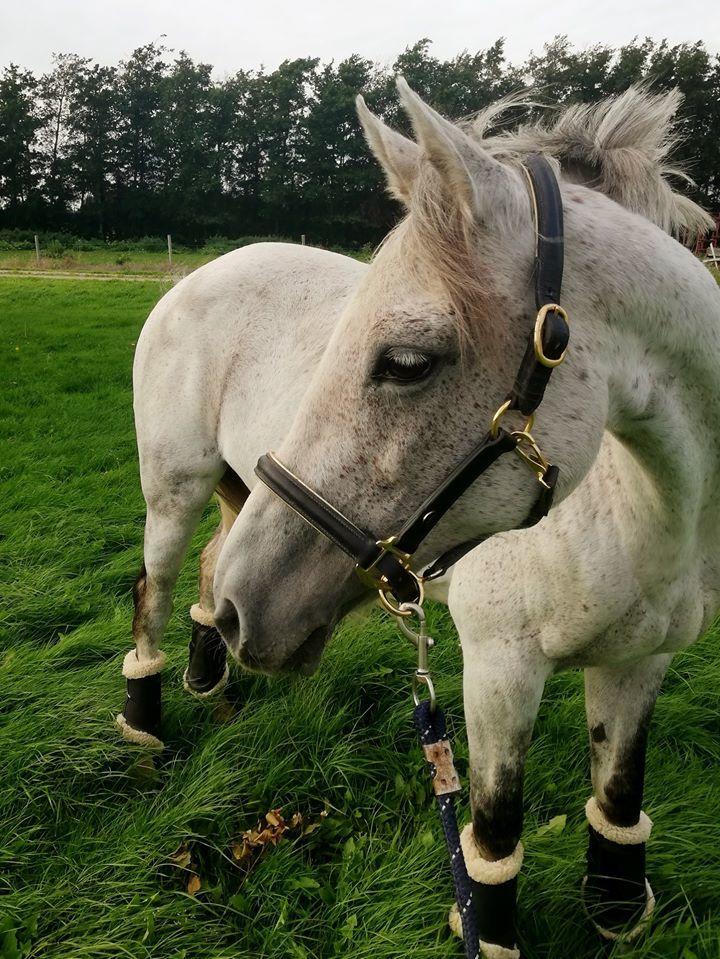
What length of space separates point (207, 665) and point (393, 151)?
2.55m

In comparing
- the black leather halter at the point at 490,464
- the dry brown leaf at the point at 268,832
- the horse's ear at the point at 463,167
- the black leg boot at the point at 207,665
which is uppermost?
the horse's ear at the point at 463,167

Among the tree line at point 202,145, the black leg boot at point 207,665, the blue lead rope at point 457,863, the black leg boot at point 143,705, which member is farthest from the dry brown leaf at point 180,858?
the tree line at point 202,145

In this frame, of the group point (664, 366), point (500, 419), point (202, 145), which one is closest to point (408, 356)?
point (500, 419)

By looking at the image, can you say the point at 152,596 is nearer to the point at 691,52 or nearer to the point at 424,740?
the point at 424,740

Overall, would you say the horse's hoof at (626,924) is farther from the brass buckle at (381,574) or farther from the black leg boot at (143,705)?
the black leg boot at (143,705)

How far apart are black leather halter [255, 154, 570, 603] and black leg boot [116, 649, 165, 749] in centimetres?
190

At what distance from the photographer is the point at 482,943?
196 cm

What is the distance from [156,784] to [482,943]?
1.49 meters

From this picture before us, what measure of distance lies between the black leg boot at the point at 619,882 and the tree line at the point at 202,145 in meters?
40.6

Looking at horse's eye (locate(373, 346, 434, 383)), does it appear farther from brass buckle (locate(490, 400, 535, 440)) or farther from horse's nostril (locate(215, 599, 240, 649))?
horse's nostril (locate(215, 599, 240, 649))

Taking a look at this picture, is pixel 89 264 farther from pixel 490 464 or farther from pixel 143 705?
pixel 490 464

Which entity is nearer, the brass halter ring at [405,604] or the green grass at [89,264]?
the brass halter ring at [405,604]

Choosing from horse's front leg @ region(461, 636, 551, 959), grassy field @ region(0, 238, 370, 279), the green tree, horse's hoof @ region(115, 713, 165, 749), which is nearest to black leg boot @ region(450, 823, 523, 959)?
horse's front leg @ region(461, 636, 551, 959)

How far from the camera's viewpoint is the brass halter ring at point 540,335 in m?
1.17
